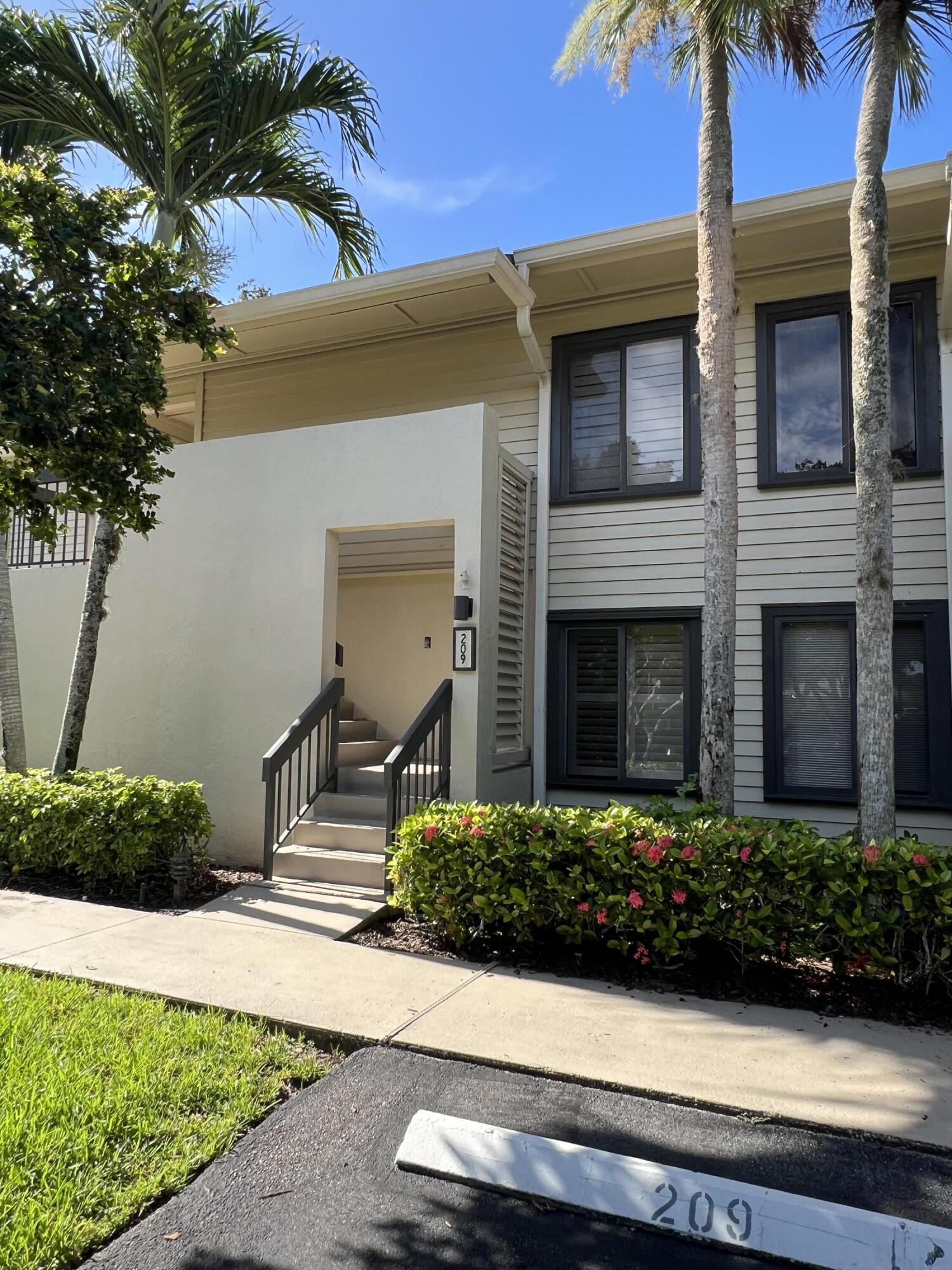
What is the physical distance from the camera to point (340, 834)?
721 cm

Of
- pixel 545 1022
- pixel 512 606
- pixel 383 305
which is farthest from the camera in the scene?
pixel 383 305

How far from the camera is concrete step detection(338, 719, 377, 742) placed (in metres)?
9.65

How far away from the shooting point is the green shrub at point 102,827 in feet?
22.4

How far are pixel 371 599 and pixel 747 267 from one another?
5387 mm

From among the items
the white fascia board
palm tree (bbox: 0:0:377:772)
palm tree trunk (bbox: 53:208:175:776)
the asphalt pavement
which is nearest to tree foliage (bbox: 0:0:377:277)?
palm tree (bbox: 0:0:377:772)

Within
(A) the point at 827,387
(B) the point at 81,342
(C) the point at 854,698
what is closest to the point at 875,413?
(A) the point at 827,387

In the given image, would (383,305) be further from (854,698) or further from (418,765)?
(854,698)

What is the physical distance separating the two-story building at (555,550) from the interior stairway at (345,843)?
3 cm

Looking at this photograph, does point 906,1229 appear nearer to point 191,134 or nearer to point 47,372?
point 47,372

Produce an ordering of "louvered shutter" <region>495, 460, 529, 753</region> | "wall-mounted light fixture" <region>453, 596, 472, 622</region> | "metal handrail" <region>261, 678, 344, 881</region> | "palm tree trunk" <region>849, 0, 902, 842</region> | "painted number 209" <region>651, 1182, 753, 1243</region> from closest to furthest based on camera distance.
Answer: "painted number 209" <region>651, 1182, 753, 1243</region>
"palm tree trunk" <region>849, 0, 902, 842</region>
"metal handrail" <region>261, 678, 344, 881</region>
"wall-mounted light fixture" <region>453, 596, 472, 622</region>
"louvered shutter" <region>495, 460, 529, 753</region>

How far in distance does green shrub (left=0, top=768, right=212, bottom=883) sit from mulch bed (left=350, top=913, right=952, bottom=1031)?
6.58ft

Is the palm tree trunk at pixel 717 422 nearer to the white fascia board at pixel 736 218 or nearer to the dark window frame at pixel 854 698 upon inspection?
the white fascia board at pixel 736 218

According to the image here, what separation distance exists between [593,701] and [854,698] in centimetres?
223

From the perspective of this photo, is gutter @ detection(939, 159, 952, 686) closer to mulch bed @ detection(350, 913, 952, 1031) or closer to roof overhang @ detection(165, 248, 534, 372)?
mulch bed @ detection(350, 913, 952, 1031)
